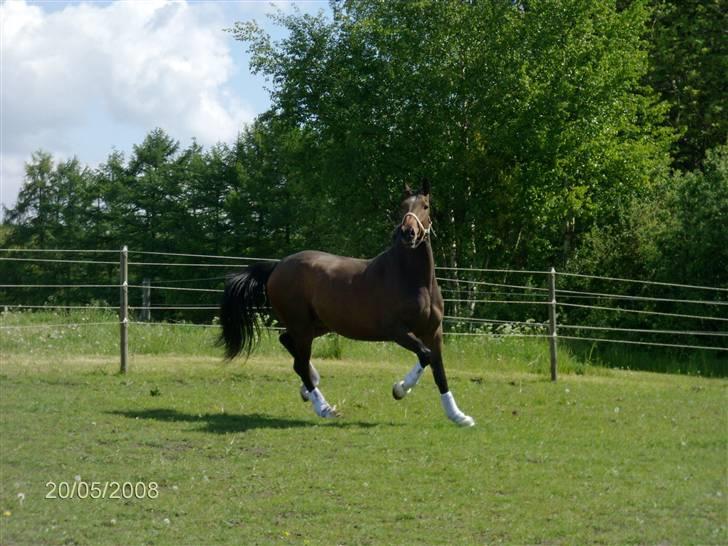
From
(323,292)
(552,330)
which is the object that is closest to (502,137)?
(552,330)

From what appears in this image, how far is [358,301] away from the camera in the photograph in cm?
952

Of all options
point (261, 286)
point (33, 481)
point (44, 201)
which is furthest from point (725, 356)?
point (44, 201)

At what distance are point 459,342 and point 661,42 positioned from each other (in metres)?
16.5

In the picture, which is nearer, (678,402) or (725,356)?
(678,402)

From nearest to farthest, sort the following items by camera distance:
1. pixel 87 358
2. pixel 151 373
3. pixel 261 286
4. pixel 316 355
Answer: pixel 261 286, pixel 151 373, pixel 87 358, pixel 316 355

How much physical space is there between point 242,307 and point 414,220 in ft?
9.61

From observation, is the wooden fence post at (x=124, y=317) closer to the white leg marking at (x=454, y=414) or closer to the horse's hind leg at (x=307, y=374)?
the horse's hind leg at (x=307, y=374)

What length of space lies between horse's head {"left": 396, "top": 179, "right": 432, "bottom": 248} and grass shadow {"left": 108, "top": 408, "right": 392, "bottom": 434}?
1.89m

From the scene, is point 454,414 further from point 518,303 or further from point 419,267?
point 518,303

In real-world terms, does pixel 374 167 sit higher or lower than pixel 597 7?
lower

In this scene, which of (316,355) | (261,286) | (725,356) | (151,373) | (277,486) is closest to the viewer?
(277,486)

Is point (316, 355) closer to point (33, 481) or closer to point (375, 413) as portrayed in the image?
point (375, 413)

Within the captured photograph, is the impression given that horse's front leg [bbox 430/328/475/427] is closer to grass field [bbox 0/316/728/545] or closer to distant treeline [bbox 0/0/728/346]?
grass field [bbox 0/316/728/545]

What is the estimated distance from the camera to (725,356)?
1748 centimetres
